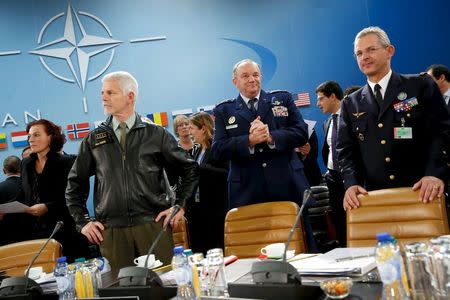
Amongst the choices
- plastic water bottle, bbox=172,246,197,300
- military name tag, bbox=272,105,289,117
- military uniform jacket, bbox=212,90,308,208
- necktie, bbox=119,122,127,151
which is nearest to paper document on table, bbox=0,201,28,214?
necktie, bbox=119,122,127,151

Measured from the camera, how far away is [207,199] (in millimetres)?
4031

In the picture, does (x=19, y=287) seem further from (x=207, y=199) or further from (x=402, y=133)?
(x=207, y=199)

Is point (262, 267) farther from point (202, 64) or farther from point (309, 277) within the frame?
point (202, 64)

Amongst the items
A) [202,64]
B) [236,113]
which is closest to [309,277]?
[236,113]

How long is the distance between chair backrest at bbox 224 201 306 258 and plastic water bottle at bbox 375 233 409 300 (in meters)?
1.19

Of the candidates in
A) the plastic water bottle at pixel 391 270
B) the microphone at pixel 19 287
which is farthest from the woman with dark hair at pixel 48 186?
the plastic water bottle at pixel 391 270

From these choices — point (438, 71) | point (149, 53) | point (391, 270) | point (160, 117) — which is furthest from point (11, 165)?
point (391, 270)

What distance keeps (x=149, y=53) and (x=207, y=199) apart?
8.86ft

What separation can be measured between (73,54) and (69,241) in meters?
3.06

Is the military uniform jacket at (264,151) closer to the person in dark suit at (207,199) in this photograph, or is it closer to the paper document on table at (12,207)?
the person in dark suit at (207,199)

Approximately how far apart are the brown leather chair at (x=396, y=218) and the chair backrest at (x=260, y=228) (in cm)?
29

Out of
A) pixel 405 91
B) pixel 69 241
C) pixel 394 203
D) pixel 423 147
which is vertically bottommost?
pixel 69 241

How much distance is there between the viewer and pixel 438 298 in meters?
1.23

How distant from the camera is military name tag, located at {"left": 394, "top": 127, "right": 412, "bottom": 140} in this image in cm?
280
